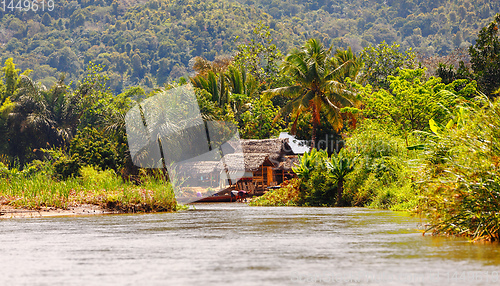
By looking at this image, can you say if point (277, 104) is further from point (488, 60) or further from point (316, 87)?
point (488, 60)

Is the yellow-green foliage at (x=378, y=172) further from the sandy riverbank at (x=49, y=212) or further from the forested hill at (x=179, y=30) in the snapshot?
the forested hill at (x=179, y=30)

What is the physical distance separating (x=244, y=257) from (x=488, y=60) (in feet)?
102

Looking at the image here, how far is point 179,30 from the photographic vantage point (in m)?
140

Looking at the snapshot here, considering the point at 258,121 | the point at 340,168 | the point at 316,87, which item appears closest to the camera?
the point at 340,168

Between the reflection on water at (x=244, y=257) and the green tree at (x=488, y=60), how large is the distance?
80.8 ft

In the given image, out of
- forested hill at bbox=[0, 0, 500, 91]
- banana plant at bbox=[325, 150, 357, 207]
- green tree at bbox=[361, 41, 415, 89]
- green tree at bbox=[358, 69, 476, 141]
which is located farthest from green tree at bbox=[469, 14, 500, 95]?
forested hill at bbox=[0, 0, 500, 91]

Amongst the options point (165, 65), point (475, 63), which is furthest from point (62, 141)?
point (165, 65)

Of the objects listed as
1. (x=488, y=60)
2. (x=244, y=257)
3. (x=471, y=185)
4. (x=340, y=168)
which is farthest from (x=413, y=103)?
(x=244, y=257)

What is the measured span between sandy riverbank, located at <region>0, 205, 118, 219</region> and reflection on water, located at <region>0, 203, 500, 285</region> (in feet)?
19.1

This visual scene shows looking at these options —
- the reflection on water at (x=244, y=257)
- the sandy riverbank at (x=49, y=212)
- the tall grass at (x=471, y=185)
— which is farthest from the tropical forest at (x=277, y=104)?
the reflection on water at (x=244, y=257)

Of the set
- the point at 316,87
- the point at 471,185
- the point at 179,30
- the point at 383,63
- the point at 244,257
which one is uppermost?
the point at 179,30

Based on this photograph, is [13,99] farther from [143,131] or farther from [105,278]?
[105,278]

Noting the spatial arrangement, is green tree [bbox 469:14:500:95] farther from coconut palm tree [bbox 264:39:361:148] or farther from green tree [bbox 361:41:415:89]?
green tree [bbox 361:41:415:89]

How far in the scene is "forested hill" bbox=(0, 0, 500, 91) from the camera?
129 metres
